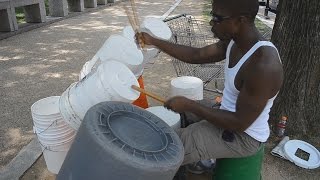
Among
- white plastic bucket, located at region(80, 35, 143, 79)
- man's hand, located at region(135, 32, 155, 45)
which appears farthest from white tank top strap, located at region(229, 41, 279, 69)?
white plastic bucket, located at region(80, 35, 143, 79)

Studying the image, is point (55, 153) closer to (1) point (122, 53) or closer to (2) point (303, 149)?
(1) point (122, 53)

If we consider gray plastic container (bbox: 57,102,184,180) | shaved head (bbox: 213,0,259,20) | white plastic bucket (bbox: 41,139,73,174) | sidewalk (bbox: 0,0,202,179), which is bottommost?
sidewalk (bbox: 0,0,202,179)

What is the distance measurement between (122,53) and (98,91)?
75 cm

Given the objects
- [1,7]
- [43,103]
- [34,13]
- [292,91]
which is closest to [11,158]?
[43,103]

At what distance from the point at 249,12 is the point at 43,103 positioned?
1859 millimetres

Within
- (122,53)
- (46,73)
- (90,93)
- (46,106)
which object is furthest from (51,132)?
(46,73)

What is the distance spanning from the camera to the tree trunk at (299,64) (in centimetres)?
302

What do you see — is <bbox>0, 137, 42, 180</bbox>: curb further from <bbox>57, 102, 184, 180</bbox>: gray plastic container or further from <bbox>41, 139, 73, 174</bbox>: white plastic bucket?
<bbox>57, 102, 184, 180</bbox>: gray plastic container

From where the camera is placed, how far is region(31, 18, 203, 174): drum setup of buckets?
2.14 metres

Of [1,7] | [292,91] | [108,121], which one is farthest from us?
[1,7]

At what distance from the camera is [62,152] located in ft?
8.63

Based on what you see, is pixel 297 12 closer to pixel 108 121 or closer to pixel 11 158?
pixel 108 121

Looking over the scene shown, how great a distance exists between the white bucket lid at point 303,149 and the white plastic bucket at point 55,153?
2.07m

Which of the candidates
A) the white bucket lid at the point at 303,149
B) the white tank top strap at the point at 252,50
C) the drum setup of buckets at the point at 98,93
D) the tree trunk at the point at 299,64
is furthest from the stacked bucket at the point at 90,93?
the white bucket lid at the point at 303,149
